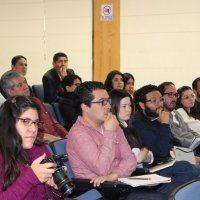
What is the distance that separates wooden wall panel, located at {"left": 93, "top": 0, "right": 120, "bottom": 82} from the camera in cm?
704

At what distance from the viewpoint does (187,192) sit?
158 centimetres

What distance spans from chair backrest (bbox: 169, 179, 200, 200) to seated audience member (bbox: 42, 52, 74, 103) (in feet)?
13.8

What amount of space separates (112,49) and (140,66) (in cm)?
58

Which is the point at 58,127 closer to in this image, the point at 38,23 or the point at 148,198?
the point at 148,198

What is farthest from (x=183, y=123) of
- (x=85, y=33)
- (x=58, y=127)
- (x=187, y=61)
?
(x=85, y=33)

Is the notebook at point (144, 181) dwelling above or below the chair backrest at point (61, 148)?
below

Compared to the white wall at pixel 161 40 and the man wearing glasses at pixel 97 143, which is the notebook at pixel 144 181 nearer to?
the man wearing glasses at pixel 97 143

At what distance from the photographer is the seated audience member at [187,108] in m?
4.40

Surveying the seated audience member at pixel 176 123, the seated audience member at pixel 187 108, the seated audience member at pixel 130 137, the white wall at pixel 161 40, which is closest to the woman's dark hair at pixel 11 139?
the seated audience member at pixel 130 137

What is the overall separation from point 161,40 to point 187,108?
2659 mm

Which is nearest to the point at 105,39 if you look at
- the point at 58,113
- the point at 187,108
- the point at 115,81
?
the point at 115,81

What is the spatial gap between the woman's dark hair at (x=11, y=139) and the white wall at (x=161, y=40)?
5.19m

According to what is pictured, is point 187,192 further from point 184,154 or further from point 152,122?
point 184,154

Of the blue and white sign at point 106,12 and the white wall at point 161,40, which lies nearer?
the white wall at point 161,40
